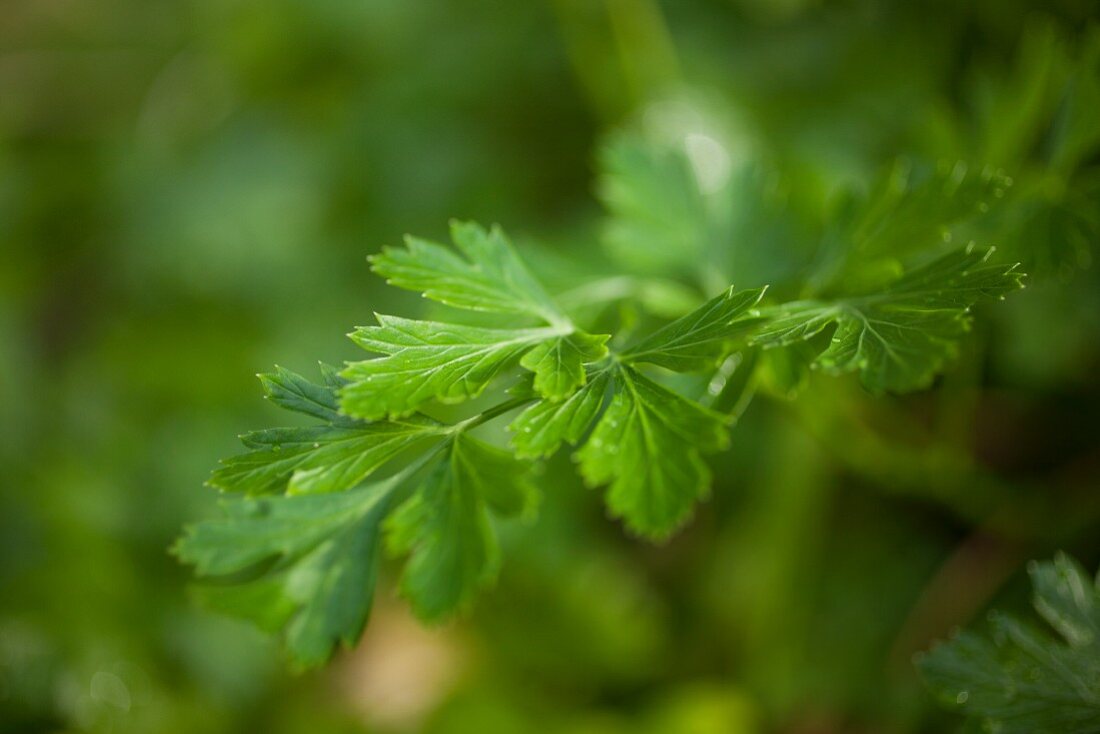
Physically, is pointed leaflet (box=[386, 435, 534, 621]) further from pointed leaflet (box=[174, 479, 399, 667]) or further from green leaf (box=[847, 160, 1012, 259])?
green leaf (box=[847, 160, 1012, 259])

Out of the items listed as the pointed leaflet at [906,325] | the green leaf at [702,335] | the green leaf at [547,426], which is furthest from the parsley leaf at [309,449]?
the pointed leaflet at [906,325]

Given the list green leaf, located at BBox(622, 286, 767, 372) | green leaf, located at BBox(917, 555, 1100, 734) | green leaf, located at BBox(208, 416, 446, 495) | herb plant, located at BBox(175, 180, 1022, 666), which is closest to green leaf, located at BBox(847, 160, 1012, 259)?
herb plant, located at BBox(175, 180, 1022, 666)

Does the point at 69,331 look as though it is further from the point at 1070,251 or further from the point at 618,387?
the point at 1070,251

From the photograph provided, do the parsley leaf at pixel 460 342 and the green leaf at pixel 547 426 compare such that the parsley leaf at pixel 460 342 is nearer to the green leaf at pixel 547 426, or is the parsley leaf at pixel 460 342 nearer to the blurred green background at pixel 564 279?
the green leaf at pixel 547 426

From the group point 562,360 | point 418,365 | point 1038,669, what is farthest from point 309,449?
point 1038,669

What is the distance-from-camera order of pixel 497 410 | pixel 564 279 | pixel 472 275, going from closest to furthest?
pixel 497 410
pixel 472 275
pixel 564 279

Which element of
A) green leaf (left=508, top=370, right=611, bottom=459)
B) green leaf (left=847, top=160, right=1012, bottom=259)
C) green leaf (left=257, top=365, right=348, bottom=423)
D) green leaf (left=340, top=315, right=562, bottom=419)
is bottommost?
green leaf (left=847, top=160, right=1012, bottom=259)

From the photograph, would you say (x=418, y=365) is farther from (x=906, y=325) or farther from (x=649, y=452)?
(x=906, y=325)
